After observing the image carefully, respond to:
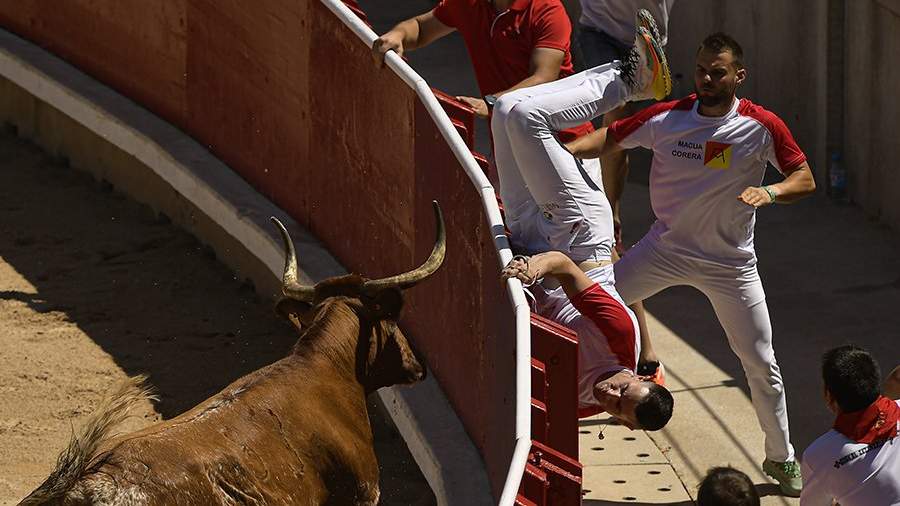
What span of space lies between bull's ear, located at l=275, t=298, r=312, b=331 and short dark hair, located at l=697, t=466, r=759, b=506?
2.08 metres

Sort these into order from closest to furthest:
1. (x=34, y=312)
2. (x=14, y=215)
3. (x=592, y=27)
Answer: (x=592, y=27), (x=34, y=312), (x=14, y=215)

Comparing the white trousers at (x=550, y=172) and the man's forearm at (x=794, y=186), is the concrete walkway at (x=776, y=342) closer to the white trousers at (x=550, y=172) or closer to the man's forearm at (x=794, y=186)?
the white trousers at (x=550, y=172)

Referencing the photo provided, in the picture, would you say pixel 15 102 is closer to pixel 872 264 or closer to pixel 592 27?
pixel 592 27

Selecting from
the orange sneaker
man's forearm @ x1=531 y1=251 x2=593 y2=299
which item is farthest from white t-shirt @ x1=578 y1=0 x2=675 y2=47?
man's forearm @ x1=531 y1=251 x2=593 y2=299

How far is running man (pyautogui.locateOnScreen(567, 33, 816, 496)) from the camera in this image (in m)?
7.69

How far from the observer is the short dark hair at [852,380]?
6.17 m

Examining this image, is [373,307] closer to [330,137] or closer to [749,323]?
[749,323]

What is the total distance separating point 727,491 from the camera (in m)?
6.06

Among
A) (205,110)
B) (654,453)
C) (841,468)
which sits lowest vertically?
(654,453)

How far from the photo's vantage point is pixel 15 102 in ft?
45.8

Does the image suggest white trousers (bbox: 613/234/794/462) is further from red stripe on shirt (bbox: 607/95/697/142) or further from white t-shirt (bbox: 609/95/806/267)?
red stripe on shirt (bbox: 607/95/697/142)

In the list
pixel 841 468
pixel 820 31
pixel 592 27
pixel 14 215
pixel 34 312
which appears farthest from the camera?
pixel 14 215

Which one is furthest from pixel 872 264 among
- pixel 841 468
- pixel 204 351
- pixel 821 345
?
pixel 841 468

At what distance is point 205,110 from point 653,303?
3140 mm
